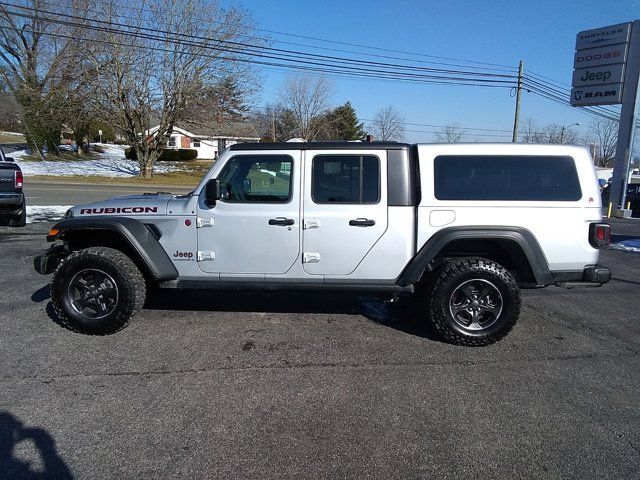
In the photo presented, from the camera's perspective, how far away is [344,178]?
4.25 meters

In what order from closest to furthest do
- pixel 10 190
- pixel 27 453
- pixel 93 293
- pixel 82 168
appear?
pixel 27 453 < pixel 93 293 < pixel 10 190 < pixel 82 168

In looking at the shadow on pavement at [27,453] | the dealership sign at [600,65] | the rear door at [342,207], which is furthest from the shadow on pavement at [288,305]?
the dealership sign at [600,65]

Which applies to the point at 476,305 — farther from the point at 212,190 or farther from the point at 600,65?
the point at 600,65

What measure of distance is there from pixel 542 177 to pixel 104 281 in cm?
446

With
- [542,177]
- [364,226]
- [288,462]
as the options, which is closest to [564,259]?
[542,177]

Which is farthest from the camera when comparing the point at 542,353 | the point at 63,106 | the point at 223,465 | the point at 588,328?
the point at 63,106

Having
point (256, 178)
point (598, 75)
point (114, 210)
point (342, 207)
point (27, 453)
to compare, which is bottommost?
point (27, 453)

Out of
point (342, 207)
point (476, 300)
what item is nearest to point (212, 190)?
point (342, 207)

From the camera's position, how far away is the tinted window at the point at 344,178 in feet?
13.9

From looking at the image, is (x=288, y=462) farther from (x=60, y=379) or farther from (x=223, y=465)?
(x=60, y=379)

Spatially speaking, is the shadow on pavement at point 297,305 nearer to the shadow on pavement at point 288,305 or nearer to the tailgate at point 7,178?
the shadow on pavement at point 288,305

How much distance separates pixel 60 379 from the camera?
343 cm

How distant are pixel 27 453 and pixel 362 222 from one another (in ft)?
10.0

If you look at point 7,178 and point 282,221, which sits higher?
point 7,178
